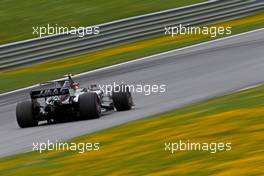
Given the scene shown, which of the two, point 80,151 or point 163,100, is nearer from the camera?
point 80,151

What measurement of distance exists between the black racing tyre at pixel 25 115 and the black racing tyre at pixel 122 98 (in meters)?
1.56

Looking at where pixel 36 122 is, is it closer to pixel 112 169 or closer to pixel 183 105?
pixel 183 105

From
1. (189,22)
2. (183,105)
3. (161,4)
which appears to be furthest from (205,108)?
(161,4)

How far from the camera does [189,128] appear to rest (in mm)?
11719

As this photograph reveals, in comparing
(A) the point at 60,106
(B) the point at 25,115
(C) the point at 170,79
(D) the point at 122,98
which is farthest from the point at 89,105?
(C) the point at 170,79

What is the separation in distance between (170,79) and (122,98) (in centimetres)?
392

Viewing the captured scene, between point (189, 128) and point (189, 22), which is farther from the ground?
point (189, 22)

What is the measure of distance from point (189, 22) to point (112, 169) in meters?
16.9

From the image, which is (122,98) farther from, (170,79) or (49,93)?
(170,79)

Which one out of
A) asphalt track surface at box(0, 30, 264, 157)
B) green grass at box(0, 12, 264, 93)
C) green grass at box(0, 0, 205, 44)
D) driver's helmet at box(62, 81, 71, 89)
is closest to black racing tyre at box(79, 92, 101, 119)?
asphalt track surface at box(0, 30, 264, 157)

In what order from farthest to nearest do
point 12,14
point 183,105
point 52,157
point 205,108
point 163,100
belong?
point 12,14 → point 163,100 → point 183,105 → point 205,108 → point 52,157

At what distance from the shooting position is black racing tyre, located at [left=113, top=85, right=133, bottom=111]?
15.5m

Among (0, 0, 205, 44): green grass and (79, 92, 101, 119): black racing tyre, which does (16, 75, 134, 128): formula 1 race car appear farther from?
(0, 0, 205, 44): green grass

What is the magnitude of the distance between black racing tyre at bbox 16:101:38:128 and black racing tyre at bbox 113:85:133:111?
5.12 feet
